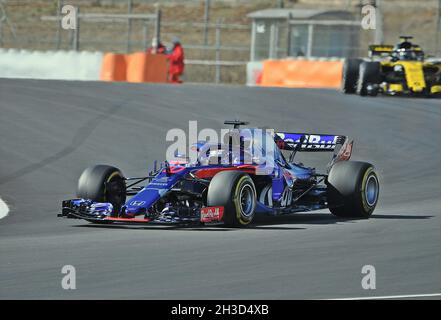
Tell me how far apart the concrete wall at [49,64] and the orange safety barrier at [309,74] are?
5243 mm

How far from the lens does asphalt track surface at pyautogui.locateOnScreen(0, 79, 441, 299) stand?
8.34 meters

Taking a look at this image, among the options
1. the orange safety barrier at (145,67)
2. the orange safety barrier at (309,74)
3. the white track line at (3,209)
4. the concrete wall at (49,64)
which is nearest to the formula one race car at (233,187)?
the white track line at (3,209)

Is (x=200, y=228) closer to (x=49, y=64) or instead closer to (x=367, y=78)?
(x=367, y=78)

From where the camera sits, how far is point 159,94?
23625mm

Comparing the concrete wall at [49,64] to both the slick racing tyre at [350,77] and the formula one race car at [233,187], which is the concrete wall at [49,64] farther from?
the formula one race car at [233,187]

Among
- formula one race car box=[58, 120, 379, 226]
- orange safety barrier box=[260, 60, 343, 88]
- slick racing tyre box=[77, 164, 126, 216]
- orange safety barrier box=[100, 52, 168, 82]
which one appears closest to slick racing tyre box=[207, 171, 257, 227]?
formula one race car box=[58, 120, 379, 226]

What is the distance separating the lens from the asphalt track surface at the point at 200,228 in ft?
27.3

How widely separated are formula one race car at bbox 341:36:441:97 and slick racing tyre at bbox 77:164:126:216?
14033 mm

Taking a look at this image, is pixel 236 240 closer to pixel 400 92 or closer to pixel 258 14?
pixel 400 92

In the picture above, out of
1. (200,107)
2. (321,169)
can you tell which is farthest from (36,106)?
(321,169)

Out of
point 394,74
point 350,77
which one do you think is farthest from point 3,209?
point 394,74

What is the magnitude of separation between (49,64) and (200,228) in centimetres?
2018
